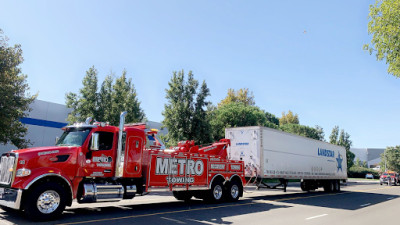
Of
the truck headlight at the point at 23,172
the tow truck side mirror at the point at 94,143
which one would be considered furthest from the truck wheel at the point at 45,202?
the tow truck side mirror at the point at 94,143

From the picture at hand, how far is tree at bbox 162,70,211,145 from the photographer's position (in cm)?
2661

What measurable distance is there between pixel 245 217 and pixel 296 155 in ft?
34.4

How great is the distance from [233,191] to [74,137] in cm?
841

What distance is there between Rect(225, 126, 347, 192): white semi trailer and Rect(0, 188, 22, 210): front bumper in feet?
37.0

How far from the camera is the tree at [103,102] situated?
24.2m

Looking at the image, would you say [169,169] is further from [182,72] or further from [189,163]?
[182,72]

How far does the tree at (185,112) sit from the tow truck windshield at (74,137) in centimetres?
1645

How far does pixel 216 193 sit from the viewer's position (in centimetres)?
1391

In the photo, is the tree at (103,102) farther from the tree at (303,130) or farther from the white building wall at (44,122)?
the tree at (303,130)

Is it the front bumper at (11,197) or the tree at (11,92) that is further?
the tree at (11,92)

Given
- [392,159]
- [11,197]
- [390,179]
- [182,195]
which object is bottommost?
[182,195]

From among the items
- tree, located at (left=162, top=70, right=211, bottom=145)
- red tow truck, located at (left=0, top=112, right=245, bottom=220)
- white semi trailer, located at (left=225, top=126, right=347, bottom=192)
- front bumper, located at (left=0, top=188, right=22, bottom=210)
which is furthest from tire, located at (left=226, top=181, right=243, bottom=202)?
tree, located at (left=162, top=70, right=211, bottom=145)

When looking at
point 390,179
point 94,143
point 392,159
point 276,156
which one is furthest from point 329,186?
point 392,159

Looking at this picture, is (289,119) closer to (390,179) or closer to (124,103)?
(390,179)
